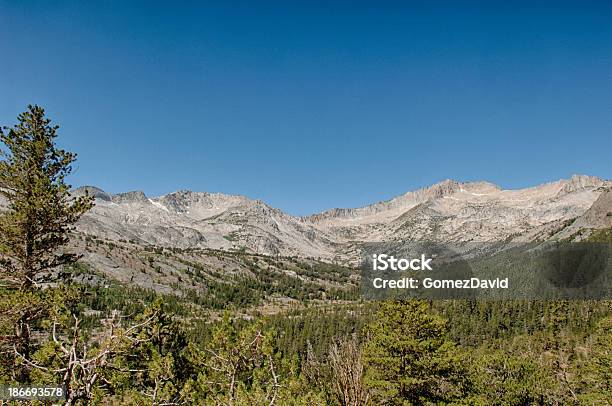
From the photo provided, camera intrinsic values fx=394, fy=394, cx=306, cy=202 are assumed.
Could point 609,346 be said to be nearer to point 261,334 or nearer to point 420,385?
point 420,385

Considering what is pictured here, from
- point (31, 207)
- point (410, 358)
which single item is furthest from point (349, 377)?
point (31, 207)

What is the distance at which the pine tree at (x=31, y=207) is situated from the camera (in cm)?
2028

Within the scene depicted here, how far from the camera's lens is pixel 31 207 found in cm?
2033

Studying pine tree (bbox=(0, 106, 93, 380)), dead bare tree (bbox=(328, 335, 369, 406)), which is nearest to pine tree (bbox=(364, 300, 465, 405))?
dead bare tree (bbox=(328, 335, 369, 406))

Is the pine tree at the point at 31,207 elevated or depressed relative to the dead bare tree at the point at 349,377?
elevated

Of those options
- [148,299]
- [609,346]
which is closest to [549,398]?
[609,346]

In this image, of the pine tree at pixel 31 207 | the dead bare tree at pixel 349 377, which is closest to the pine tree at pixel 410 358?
the dead bare tree at pixel 349 377

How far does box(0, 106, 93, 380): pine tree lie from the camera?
2028 cm

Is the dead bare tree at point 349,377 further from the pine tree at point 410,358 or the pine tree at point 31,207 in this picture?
the pine tree at point 31,207

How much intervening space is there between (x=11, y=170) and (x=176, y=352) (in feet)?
45.1

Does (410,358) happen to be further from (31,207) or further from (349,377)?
(31,207)

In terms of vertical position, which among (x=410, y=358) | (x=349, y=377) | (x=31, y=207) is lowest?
(x=410, y=358)

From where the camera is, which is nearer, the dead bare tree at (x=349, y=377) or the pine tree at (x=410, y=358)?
the dead bare tree at (x=349, y=377)

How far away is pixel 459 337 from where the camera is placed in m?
137
